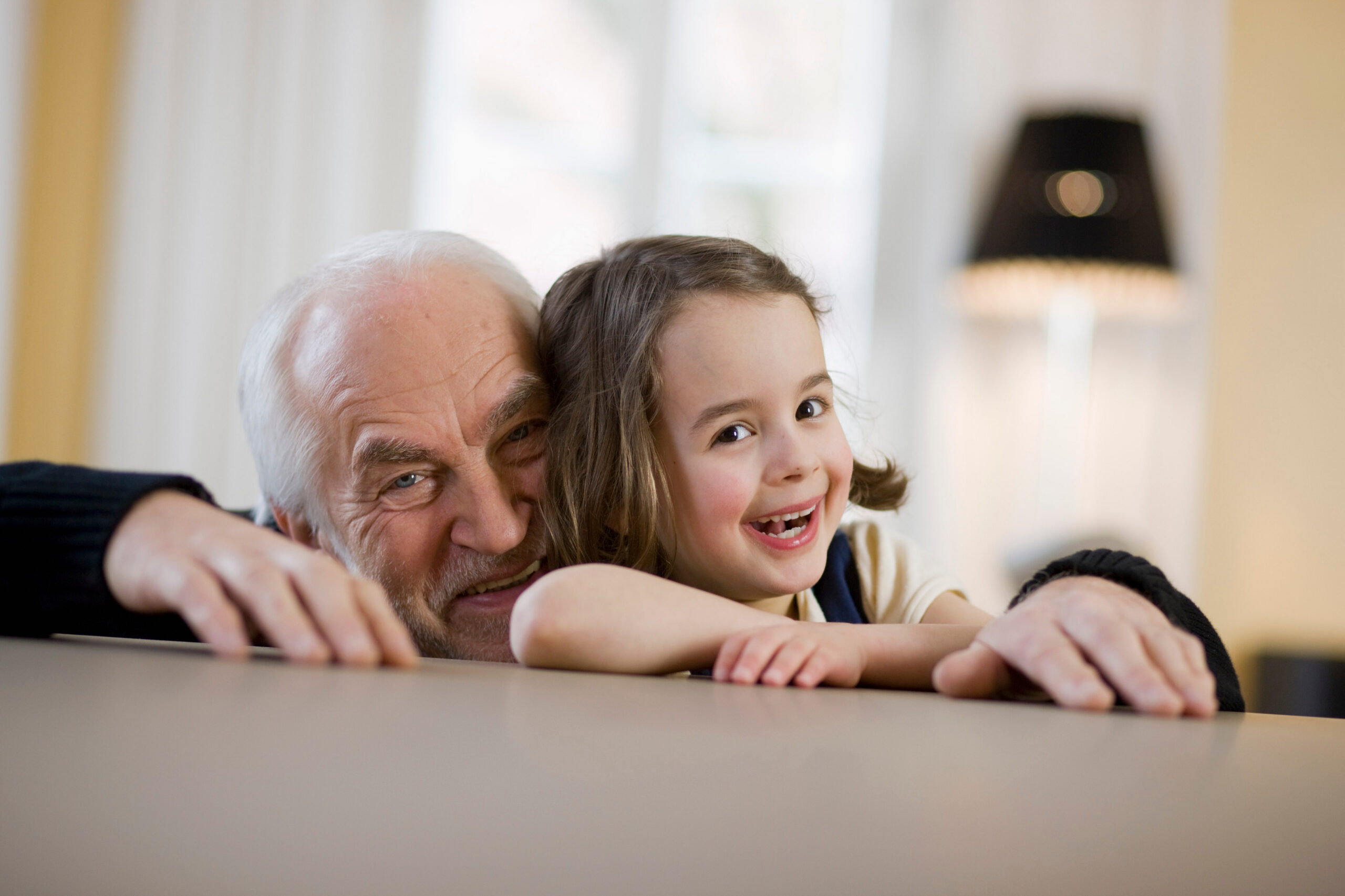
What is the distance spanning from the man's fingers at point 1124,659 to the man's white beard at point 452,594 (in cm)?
66

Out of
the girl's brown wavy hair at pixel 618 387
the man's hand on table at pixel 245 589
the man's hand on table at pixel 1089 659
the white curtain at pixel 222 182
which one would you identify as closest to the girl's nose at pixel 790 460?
the girl's brown wavy hair at pixel 618 387

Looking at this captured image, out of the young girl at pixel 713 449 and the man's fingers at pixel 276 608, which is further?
the young girl at pixel 713 449

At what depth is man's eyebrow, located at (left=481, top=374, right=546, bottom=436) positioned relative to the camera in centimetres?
111

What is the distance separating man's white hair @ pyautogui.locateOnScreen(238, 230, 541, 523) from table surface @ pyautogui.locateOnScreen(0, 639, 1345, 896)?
838 millimetres

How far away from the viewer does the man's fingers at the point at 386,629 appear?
1.64 ft

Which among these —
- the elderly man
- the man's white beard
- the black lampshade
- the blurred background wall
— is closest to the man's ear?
the elderly man

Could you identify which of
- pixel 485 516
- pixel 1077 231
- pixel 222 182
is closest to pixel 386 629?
pixel 485 516

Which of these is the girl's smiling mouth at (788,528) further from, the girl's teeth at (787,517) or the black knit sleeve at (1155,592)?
the black knit sleeve at (1155,592)

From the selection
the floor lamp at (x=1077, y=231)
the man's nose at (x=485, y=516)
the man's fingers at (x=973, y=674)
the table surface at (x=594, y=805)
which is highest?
the floor lamp at (x=1077, y=231)

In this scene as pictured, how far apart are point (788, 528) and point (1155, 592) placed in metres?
0.51

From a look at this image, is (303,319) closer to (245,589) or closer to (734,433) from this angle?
(734,433)

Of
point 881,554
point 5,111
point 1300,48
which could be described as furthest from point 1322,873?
point 1300,48

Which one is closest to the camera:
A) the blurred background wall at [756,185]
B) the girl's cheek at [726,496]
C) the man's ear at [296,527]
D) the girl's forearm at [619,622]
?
the girl's forearm at [619,622]

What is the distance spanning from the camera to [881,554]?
1235mm
